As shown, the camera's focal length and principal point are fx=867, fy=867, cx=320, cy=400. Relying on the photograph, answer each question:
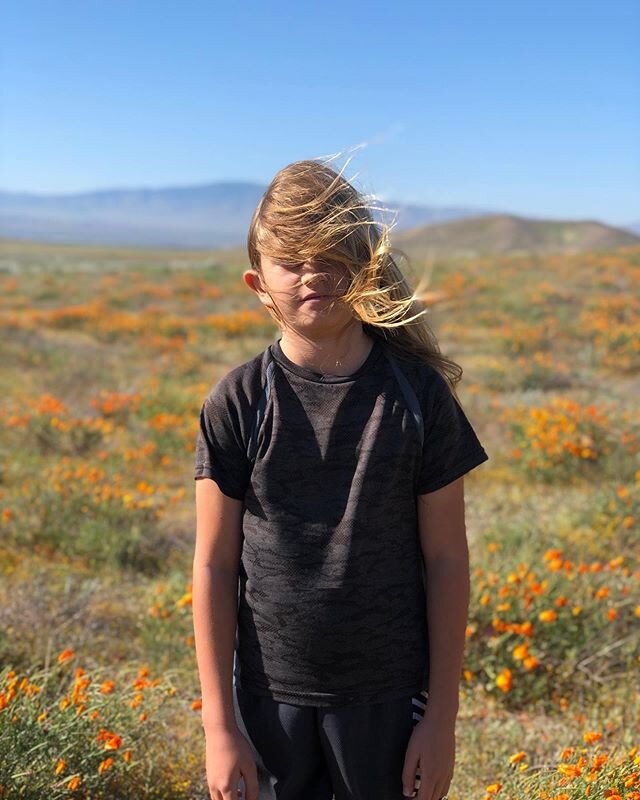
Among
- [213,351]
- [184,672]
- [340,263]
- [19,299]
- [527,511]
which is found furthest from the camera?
[19,299]

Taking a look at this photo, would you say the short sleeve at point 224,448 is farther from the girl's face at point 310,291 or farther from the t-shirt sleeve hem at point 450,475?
the t-shirt sleeve hem at point 450,475

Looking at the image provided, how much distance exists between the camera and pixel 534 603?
141 inches

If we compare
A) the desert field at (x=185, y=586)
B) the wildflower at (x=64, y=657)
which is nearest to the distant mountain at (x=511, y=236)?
the desert field at (x=185, y=586)

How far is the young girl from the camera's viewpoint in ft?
5.28

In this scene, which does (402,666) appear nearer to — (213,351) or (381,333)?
(381,333)

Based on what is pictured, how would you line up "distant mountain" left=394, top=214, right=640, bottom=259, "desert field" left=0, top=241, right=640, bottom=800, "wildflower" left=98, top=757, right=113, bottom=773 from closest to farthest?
"wildflower" left=98, top=757, right=113, bottom=773 < "desert field" left=0, top=241, right=640, bottom=800 < "distant mountain" left=394, top=214, right=640, bottom=259

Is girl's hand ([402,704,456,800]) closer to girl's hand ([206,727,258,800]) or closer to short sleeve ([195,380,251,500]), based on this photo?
girl's hand ([206,727,258,800])

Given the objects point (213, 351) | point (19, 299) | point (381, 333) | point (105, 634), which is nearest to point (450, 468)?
point (381, 333)

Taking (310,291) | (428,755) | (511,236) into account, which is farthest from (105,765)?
(511,236)

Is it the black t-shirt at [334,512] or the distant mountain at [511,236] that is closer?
the black t-shirt at [334,512]

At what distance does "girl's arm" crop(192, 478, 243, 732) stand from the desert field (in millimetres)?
630

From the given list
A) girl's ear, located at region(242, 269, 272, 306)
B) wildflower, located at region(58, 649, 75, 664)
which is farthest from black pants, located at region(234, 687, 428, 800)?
wildflower, located at region(58, 649, 75, 664)

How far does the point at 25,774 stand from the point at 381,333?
1.34m

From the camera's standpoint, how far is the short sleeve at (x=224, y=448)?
1.65 m
